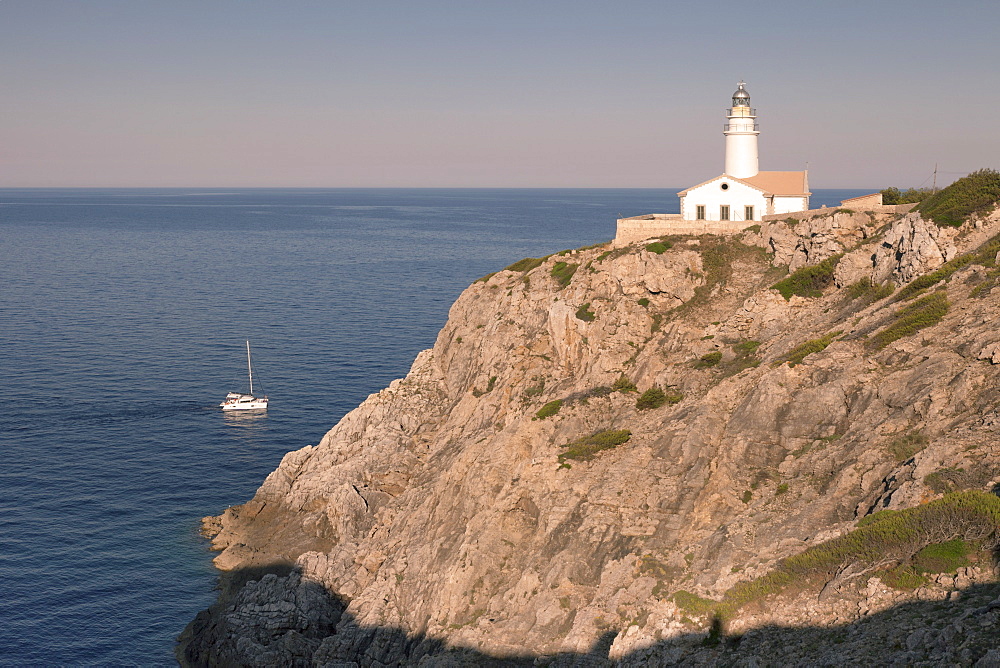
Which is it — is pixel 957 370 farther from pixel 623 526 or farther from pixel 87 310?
pixel 87 310

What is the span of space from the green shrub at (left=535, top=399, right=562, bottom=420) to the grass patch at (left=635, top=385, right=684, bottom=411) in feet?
16.9

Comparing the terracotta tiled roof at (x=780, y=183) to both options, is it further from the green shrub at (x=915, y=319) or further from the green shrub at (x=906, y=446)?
the green shrub at (x=906, y=446)

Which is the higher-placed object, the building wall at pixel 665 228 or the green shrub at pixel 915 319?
the building wall at pixel 665 228

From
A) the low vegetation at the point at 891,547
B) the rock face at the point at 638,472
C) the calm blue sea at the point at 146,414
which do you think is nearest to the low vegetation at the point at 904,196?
the rock face at the point at 638,472

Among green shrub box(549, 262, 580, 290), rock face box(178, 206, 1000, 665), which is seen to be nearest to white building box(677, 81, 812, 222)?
rock face box(178, 206, 1000, 665)

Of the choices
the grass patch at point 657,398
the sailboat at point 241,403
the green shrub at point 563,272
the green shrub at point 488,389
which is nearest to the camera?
the grass patch at point 657,398

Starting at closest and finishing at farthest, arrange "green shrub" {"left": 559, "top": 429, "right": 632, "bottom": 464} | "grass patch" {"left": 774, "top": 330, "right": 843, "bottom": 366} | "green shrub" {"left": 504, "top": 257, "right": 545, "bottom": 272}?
"grass patch" {"left": 774, "top": 330, "right": 843, "bottom": 366}
"green shrub" {"left": 559, "top": 429, "right": 632, "bottom": 464}
"green shrub" {"left": 504, "top": 257, "right": 545, "bottom": 272}

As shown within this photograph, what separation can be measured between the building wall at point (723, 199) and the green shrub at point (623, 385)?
1868 cm

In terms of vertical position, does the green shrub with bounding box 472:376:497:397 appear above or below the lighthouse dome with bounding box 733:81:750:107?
below

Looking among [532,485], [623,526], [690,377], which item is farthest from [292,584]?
[690,377]

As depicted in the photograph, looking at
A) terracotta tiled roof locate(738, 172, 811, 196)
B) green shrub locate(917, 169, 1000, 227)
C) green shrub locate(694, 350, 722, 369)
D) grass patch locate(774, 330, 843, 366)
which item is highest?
terracotta tiled roof locate(738, 172, 811, 196)

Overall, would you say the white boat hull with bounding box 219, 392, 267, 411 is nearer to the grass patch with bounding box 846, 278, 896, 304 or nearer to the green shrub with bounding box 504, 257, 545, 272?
the green shrub with bounding box 504, 257, 545, 272

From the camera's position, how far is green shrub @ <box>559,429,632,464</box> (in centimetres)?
4219

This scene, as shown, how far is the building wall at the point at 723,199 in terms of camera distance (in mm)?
59844
